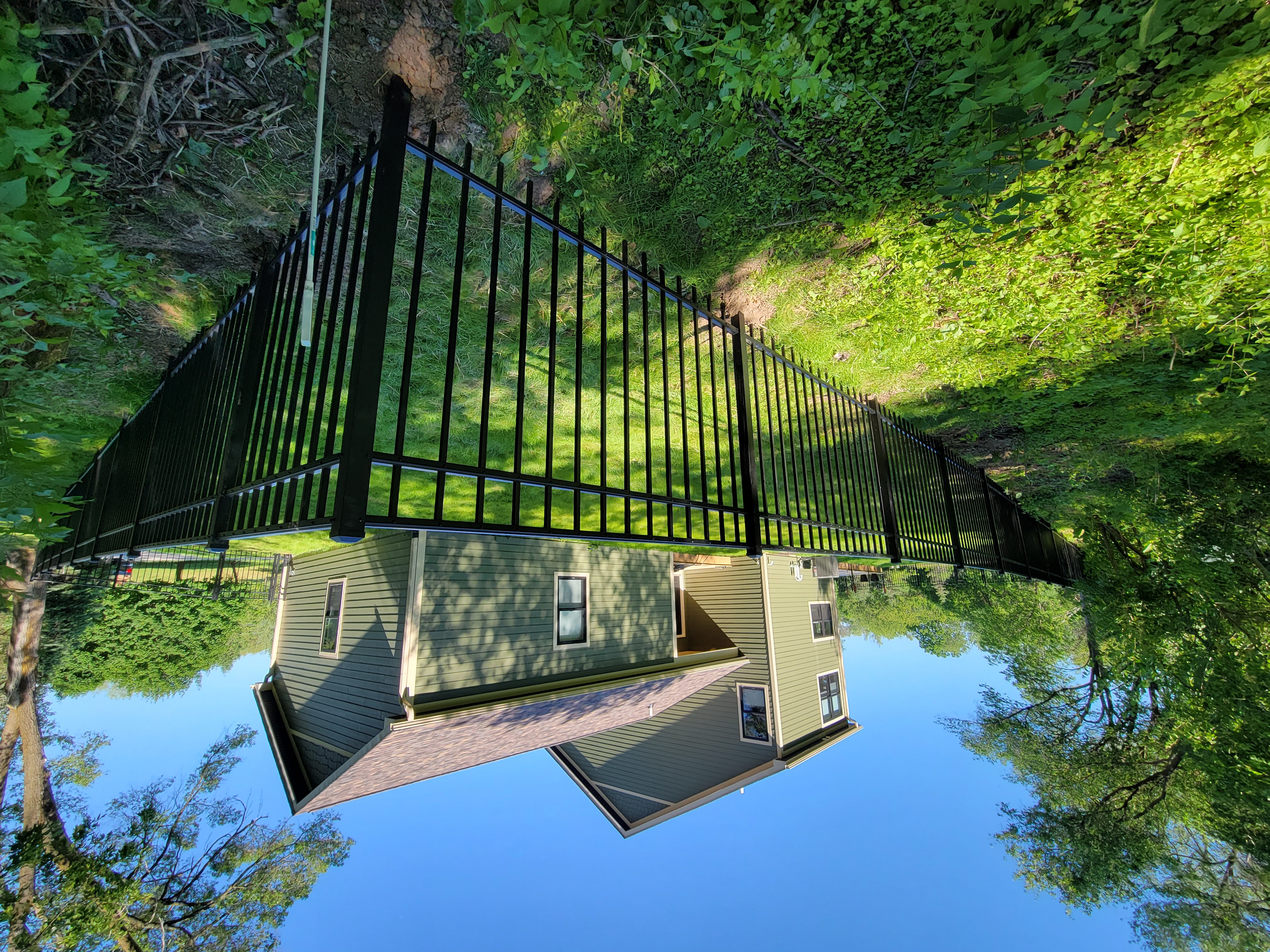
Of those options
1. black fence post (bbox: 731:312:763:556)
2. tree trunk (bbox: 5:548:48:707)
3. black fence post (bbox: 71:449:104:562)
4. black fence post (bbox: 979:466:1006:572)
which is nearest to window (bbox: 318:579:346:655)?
black fence post (bbox: 71:449:104:562)

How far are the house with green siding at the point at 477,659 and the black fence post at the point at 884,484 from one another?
4865 millimetres

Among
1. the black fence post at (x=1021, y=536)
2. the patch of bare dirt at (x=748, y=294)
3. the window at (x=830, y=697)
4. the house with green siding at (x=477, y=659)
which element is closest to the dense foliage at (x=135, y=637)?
the house with green siding at (x=477, y=659)

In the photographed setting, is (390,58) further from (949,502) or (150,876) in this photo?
(150,876)

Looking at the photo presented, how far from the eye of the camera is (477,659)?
292 inches

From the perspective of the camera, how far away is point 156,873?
436 inches

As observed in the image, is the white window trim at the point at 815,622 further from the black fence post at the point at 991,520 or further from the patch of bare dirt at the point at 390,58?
→ the patch of bare dirt at the point at 390,58

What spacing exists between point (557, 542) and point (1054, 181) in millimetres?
7941

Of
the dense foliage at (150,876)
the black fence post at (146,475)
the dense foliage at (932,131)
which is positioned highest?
the dense foliage at (932,131)

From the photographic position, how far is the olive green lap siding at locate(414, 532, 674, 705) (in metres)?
7.17

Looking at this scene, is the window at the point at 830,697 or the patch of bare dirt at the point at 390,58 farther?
the window at the point at 830,697

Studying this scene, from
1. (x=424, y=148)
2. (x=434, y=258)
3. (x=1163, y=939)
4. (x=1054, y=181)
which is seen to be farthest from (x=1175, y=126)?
(x=1163, y=939)

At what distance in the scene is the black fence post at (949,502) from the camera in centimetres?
820

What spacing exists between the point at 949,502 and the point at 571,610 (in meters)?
6.92

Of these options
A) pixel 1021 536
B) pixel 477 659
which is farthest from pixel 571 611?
pixel 1021 536
